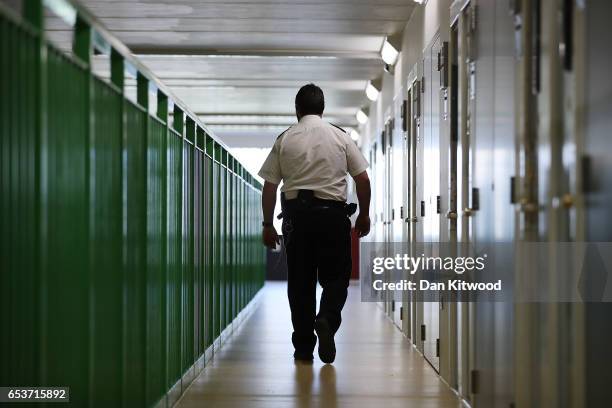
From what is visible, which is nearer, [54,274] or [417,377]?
[54,274]

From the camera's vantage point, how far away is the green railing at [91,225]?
2148mm

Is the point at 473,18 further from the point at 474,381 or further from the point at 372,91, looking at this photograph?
the point at 372,91

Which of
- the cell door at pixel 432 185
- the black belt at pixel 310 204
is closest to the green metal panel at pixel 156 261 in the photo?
the black belt at pixel 310 204

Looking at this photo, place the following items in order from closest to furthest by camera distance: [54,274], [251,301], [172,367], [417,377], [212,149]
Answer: [54,274]
[172,367]
[417,377]
[212,149]
[251,301]

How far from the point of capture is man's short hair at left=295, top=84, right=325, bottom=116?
5602mm

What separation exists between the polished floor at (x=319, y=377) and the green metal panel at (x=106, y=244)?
1233mm

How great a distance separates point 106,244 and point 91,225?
249 millimetres

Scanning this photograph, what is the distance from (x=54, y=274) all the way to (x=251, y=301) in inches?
311

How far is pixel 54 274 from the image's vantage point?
244 centimetres

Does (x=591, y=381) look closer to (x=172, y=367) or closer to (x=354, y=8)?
(x=172, y=367)

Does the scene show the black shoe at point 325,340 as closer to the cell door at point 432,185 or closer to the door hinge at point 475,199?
the cell door at point 432,185

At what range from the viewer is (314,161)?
5320mm

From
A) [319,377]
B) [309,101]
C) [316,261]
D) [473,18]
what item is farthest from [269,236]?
[473,18]

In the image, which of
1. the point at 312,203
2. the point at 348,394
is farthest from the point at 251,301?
the point at 348,394
